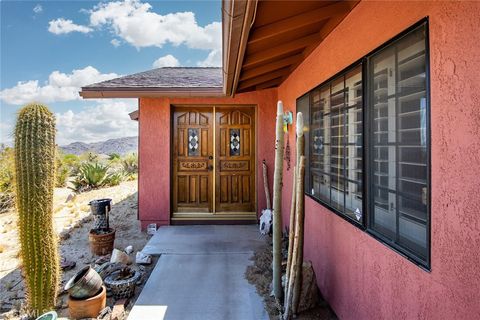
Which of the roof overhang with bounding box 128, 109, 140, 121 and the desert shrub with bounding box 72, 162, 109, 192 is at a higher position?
the roof overhang with bounding box 128, 109, 140, 121

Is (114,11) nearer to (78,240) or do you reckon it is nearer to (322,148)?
(78,240)

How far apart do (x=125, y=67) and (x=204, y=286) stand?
2966 centimetres

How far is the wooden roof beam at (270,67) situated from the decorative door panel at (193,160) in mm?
2072

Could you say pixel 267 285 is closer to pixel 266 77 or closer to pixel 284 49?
pixel 284 49

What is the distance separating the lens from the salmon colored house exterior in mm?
1338

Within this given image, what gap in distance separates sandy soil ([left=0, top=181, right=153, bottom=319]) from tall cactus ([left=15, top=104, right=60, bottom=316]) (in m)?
0.38

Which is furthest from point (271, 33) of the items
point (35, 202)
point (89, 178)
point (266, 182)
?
point (89, 178)

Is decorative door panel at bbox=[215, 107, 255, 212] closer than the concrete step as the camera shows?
No

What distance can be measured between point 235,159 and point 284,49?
329cm

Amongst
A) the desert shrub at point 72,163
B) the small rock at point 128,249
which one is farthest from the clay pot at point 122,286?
the desert shrub at point 72,163

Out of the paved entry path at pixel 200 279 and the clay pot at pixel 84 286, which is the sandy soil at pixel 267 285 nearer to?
the paved entry path at pixel 200 279

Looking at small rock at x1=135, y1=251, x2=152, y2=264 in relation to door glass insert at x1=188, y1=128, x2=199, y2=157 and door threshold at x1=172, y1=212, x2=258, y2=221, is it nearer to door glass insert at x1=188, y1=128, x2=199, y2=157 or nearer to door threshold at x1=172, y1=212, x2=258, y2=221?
door threshold at x1=172, y1=212, x2=258, y2=221

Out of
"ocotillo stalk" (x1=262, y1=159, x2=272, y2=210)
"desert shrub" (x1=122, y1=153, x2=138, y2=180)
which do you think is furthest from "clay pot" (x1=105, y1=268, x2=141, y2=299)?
"desert shrub" (x1=122, y1=153, x2=138, y2=180)

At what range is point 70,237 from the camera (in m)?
6.03
